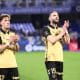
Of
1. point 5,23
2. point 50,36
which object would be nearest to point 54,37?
point 50,36

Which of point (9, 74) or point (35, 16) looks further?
point (35, 16)

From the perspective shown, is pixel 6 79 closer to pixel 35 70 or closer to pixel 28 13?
pixel 35 70

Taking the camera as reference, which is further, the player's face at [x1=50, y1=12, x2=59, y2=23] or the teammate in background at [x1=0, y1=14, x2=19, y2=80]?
the player's face at [x1=50, y1=12, x2=59, y2=23]

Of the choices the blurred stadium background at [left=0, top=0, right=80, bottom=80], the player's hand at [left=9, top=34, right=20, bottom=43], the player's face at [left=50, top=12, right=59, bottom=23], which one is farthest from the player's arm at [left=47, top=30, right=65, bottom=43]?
the blurred stadium background at [left=0, top=0, right=80, bottom=80]

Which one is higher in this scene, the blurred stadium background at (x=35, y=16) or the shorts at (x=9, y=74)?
the blurred stadium background at (x=35, y=16)

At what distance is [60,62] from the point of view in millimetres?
8891

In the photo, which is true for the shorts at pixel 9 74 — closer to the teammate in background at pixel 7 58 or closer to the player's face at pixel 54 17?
the teammate in background at pixel 7 58

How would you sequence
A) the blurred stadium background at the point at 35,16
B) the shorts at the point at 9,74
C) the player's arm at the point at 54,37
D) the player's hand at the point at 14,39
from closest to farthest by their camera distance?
the player's hand at the point at 14,39 < the shorts at the point at 9,74 < the player's arm at the point at 54,37 < the blurred stadium background at the point at 35,16

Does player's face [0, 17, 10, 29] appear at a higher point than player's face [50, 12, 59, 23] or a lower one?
lower

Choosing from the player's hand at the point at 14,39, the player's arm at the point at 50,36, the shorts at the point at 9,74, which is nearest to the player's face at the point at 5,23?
the player's hand at the point at 14,39

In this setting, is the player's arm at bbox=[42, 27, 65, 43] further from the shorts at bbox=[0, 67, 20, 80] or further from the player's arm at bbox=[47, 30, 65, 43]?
the shorts at bbox=[0, 67, 20, 80]

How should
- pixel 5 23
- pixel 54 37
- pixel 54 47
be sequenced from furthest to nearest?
pixel 54 47, pixel 54 37, pixel 5 23

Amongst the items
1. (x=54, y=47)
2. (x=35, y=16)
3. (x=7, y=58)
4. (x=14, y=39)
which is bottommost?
(x=7, y=58)

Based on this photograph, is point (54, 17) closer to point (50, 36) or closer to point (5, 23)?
point (50, 36)
